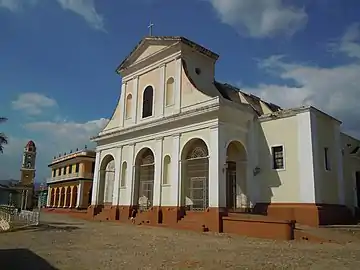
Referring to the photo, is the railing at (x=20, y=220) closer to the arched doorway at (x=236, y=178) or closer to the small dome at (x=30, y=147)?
the arched doorway at (x=236, y=178)

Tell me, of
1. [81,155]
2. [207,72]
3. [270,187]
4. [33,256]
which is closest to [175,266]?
[33,256]

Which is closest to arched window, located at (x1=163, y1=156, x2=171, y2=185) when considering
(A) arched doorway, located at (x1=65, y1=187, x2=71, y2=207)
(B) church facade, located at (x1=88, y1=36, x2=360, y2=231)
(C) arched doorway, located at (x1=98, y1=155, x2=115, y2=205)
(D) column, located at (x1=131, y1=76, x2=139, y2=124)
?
(B) church facade, located at (x1=88, y1=36, x2=360, y2=231)

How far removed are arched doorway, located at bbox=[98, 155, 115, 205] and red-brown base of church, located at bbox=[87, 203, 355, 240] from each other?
6310mm

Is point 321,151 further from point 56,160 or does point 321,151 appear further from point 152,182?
point 56,160

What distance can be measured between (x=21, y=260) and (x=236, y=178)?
40.6 feet

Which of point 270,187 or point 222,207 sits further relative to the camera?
point 270,187

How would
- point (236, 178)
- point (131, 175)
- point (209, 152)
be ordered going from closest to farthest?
point (209, 152) < point (236, 178) < point (131, 175)

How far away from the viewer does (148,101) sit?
904 inches

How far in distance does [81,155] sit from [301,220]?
29397 millimetres

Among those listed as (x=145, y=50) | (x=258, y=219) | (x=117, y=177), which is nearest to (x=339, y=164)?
(x=258, y=219)

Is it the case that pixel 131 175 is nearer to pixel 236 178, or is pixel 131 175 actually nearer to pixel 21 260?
pixel 236 178

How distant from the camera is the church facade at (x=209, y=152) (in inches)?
659

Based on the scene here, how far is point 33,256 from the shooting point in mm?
9336

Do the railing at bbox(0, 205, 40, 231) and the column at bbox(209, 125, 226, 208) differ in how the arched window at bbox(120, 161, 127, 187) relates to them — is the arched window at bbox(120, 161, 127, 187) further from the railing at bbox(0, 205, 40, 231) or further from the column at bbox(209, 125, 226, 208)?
the column at bbox(209, 125, 226, 208)
